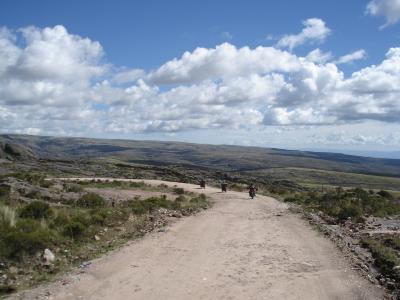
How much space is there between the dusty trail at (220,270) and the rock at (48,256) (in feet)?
4.26

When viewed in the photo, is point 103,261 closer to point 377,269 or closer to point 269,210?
point 377,269

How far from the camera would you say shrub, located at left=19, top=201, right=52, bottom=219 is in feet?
64.0

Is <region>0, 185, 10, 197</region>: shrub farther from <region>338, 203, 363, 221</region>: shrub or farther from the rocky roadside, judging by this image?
<region>338, 203, 363, 221</region>: shrub

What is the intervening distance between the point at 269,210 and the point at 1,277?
21.6m

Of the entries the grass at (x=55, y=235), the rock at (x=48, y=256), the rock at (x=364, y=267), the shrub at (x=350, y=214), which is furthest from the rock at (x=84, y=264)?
the shrub at (x=350, y=214)

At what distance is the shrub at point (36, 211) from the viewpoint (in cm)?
1952

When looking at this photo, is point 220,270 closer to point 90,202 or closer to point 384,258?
point 384,258

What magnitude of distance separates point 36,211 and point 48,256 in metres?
6.48

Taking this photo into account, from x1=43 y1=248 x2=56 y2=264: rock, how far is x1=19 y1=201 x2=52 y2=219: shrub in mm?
5553

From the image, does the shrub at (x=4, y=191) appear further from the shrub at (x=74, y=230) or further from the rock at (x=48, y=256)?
the rock at (x=48, y=256)

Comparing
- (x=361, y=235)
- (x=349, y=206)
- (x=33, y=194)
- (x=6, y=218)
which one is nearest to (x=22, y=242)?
(x=6, y=218)

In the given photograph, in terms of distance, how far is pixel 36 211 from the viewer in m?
19.8

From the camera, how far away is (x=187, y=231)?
2045 centimetres

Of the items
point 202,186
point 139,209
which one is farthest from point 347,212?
point 202,186
